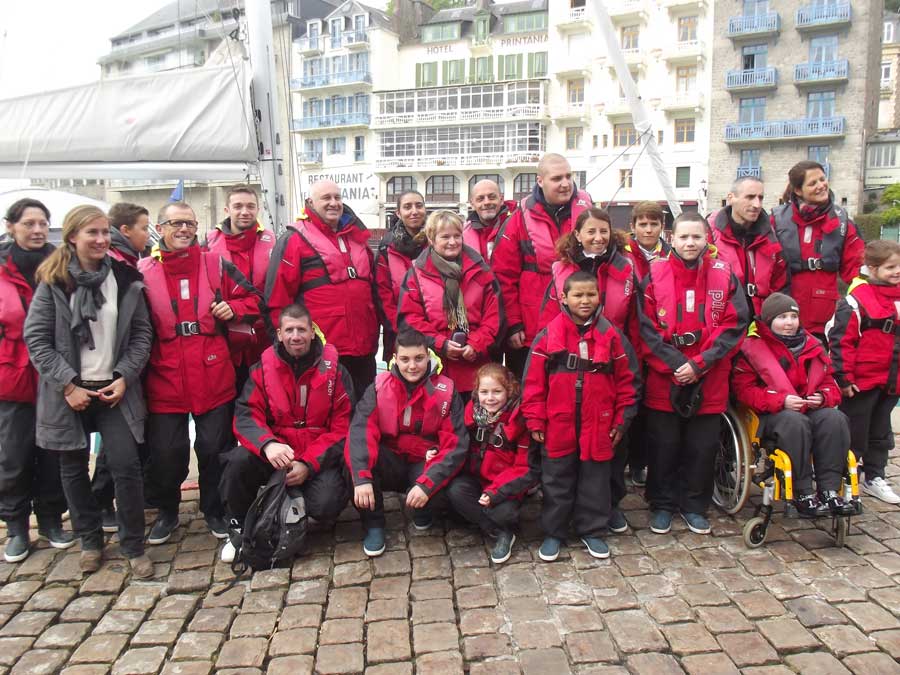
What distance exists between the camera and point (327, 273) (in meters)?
5.25

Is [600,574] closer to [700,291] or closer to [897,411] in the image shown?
[700,291]

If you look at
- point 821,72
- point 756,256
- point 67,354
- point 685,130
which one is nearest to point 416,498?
point 67,354

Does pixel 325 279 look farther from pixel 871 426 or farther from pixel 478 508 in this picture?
pixel 871 426

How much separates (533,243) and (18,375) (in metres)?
3.33

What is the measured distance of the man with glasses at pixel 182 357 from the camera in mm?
4559

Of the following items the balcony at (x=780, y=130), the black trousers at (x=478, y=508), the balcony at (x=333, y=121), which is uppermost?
the balcony at (x=333, y=121)

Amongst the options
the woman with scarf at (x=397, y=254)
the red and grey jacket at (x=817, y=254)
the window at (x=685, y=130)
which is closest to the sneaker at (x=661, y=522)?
the red and grey jacket at (x=817, y=254)

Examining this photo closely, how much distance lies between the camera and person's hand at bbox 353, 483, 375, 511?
4388 millimetres

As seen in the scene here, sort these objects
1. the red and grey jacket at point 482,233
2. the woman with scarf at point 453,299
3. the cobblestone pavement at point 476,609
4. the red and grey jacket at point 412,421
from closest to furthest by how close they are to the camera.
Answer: the cobblestone pavement at point 476,609
the red and grey jacket at point 412,421
the woman with scarf at point 453,299
the red and grey jacket at point 482,233

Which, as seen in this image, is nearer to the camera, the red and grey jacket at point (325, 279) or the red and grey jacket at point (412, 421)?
the red and grey jacket at point (412, 421)

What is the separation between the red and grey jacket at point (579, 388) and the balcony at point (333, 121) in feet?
145

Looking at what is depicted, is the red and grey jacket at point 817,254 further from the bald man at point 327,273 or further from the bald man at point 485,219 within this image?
the bald man at point 327,273

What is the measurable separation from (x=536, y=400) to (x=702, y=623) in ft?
4.88

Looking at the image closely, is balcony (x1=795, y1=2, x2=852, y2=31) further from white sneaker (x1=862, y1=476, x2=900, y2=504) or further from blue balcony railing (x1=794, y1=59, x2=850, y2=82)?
white sneaker (x1=862, y1=476, x2=900, y2=504)
